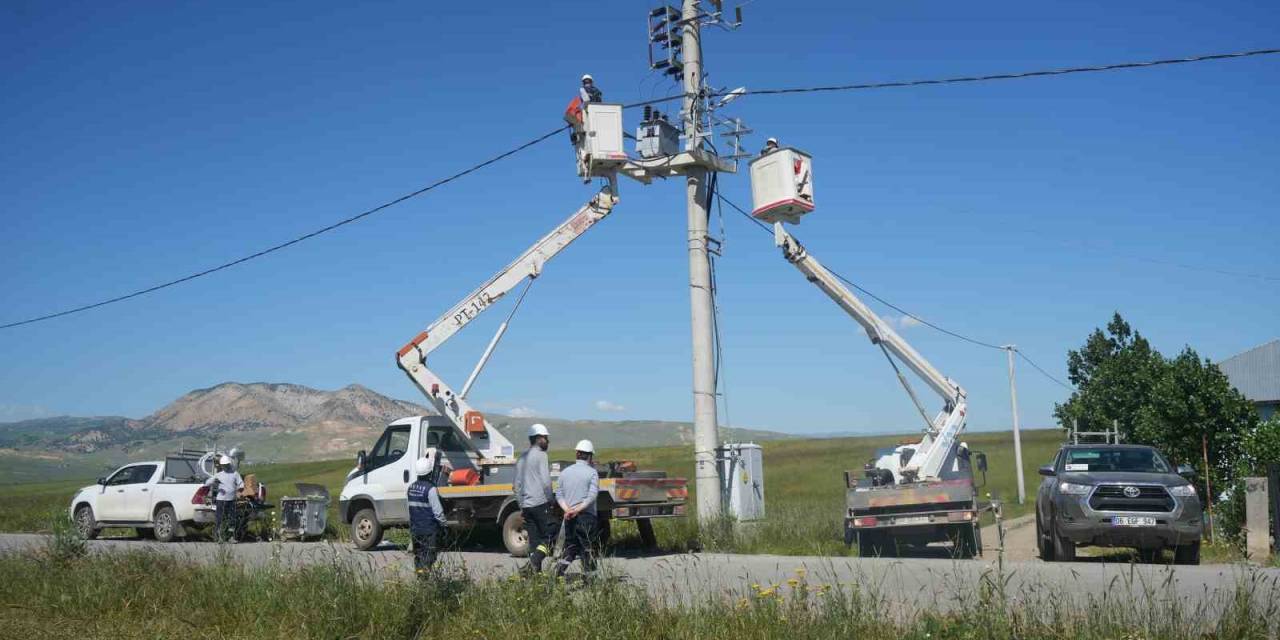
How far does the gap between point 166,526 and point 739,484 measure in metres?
12.7

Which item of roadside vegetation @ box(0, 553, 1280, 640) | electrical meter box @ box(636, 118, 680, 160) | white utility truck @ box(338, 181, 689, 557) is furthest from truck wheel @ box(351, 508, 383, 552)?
electrical meter box @ box(636, 118, 680, 160)

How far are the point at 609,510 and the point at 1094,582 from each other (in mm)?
6568

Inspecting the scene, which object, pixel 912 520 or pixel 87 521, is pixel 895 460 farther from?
pixel 87 521

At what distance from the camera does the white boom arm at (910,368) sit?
19359 millimetres

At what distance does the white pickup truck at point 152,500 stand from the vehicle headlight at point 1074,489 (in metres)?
16.5

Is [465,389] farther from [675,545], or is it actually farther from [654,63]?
[654,63]

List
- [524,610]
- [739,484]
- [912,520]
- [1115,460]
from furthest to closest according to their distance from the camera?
[739,484] < [912,520] < [1115,460] < [524,610]

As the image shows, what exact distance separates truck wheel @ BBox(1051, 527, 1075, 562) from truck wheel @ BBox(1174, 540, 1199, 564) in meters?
1.35

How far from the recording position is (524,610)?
7828 millimetres

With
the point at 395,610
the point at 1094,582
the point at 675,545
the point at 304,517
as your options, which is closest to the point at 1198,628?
the point at 1094,582

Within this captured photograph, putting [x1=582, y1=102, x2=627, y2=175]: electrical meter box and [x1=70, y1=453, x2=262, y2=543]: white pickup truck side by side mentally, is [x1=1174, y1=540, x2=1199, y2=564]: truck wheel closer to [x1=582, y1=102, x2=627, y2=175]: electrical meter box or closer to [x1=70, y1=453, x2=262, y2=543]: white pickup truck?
[x1=582, y1=102, x2=627, y2=175]: electrical meter box

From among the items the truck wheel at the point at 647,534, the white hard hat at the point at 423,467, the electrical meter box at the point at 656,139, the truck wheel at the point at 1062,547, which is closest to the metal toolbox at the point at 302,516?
the truck wheel at the point at 647,534

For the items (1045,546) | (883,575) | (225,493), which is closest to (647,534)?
(1045,546)

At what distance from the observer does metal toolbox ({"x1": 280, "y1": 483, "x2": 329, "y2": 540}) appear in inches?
798
